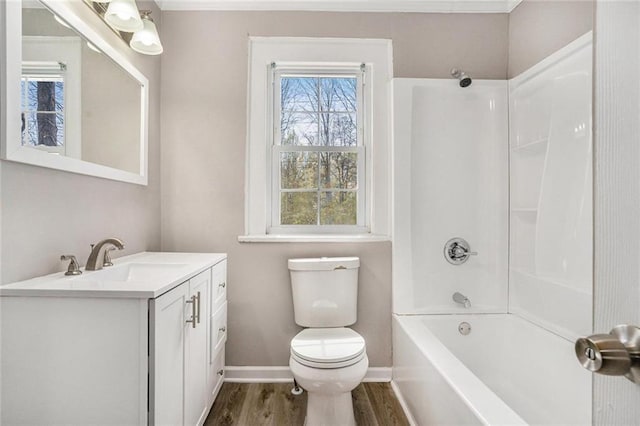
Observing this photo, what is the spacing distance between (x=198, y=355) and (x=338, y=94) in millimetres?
1774

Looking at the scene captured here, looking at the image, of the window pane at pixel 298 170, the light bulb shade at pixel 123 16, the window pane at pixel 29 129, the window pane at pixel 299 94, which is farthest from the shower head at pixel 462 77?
the window pane at pixel 29 129

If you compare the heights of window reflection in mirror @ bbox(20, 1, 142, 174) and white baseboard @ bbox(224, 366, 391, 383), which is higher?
window reflection in mirror @ bbox(20, 1, 142, 174)

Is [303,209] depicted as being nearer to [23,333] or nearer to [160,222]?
[160,222]

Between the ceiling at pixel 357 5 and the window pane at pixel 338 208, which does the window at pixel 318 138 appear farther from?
the ceiling at pixel 357 5

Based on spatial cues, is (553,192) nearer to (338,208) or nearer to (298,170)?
(338,208)

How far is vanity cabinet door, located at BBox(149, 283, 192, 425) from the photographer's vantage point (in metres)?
1.06

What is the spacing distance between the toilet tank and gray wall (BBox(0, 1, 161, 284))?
0.93m

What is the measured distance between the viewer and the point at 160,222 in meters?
2.15

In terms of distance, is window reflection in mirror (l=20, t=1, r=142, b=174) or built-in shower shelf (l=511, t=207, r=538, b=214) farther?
built-in shower shelf (l=511, t=207, r=538, b=214)

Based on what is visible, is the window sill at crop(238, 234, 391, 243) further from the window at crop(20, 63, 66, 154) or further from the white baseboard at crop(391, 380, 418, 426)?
the window at crop(20, 63, 66, 154)

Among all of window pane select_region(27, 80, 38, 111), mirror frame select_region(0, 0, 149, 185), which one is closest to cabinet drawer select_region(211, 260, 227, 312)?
mirror frame select_region(0, 0, 149, 185)

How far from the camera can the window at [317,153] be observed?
7.43 feet

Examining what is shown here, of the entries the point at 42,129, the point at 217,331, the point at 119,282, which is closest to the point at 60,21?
the point at 42,129

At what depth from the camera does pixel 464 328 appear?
2023 mm
